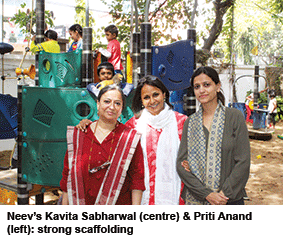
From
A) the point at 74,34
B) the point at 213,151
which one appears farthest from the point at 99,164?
the point at 74,34

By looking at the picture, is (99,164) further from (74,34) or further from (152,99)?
(74,34)

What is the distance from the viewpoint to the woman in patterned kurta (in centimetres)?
250

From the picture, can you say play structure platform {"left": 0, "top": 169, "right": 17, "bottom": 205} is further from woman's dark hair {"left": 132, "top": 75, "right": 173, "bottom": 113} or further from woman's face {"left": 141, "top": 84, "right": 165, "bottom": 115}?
woman's face {"left": 141, "top": 84, "right": 165, "bottom": 115}

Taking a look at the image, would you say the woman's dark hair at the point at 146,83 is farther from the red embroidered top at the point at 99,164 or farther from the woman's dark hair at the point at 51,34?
the woman's dark hair at the point at 51,34

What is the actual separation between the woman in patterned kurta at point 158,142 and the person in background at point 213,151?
0.62ft

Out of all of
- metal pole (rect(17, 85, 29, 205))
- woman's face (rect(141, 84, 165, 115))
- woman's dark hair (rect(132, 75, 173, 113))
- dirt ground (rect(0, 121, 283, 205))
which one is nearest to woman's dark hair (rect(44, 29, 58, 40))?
metal pole (rect(17, 85, 29, 205))

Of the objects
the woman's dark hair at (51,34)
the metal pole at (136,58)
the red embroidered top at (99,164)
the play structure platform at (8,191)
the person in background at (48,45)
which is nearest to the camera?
the red embroidered top at (99,164)

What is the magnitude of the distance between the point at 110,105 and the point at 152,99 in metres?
0.45

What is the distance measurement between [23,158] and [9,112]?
163 cm

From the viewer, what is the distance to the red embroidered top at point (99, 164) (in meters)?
2.12

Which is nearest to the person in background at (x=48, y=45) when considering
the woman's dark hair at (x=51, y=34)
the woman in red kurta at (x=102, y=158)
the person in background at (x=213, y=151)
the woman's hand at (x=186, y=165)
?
the woman's dark hair at (x=51, y=34)

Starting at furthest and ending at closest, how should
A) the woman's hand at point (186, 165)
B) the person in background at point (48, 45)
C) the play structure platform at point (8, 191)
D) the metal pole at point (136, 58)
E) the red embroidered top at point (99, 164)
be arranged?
the person in background at point (48, 45) < the play structure platform at point (8, 191) < the metal pole at point (136, 58) < the woman's hand at point (186, 165) < the red embroidered top at point (99, 164)

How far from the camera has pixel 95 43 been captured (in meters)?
8.95
